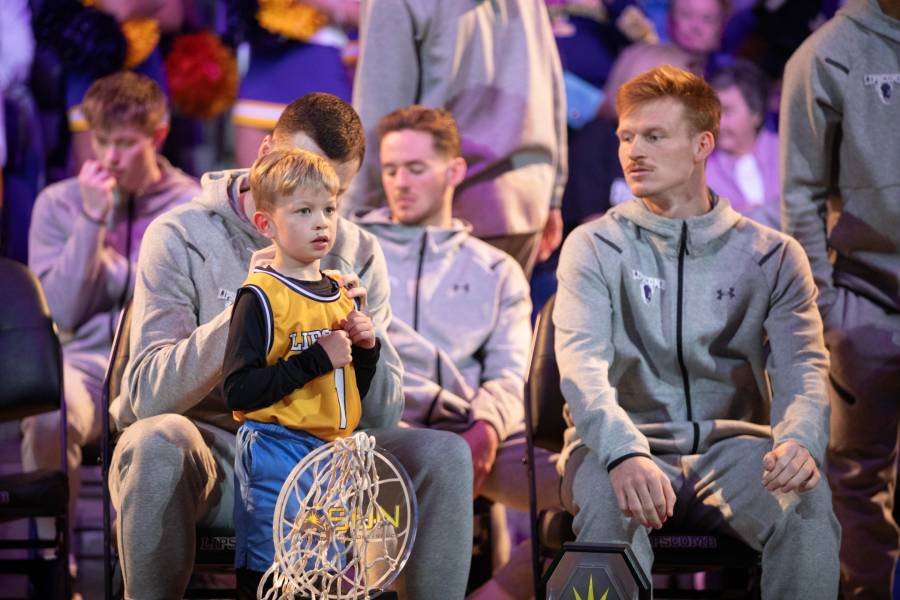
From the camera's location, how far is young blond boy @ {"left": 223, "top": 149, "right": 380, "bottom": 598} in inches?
96.2

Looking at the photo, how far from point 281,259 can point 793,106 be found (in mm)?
2124

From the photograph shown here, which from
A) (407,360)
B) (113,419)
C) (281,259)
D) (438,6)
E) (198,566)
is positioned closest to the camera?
(281,259)

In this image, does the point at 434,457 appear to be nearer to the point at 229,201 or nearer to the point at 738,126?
the point at 229,201

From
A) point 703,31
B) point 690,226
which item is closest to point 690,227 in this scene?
point 690,226

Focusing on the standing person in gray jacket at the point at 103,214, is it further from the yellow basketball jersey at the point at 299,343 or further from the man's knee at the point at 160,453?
the yellow basketball jersey at the point at 299,343

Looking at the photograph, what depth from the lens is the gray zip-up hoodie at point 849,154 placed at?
391 centimetres

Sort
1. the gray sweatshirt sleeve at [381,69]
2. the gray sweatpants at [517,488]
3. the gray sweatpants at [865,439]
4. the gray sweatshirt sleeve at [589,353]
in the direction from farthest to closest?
1. the gray sweatshirt sleeve at [381,69]
2. the gray sweatpants at [865,439]
3. the gray sweatpants at [517,488]
4. the gray sweatshirt sleeve at [589,353]

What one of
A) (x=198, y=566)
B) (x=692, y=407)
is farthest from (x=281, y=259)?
(x=692, y=407)

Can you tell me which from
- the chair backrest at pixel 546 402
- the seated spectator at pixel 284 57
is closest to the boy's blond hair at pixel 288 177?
the chair backrest at pixel 546 402

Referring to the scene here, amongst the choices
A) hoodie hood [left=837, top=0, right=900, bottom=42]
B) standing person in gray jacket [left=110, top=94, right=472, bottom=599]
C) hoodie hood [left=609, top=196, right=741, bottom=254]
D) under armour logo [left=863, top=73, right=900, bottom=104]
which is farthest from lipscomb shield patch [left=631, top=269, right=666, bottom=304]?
hoodie hood [left=837, top=0, right=900, bottom=42]

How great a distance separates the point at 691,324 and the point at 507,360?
37.0 inches

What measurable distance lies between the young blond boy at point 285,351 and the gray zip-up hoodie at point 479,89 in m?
1.73

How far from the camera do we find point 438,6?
4266 mm

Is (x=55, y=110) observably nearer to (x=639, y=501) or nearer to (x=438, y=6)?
(x=438, y=6)
